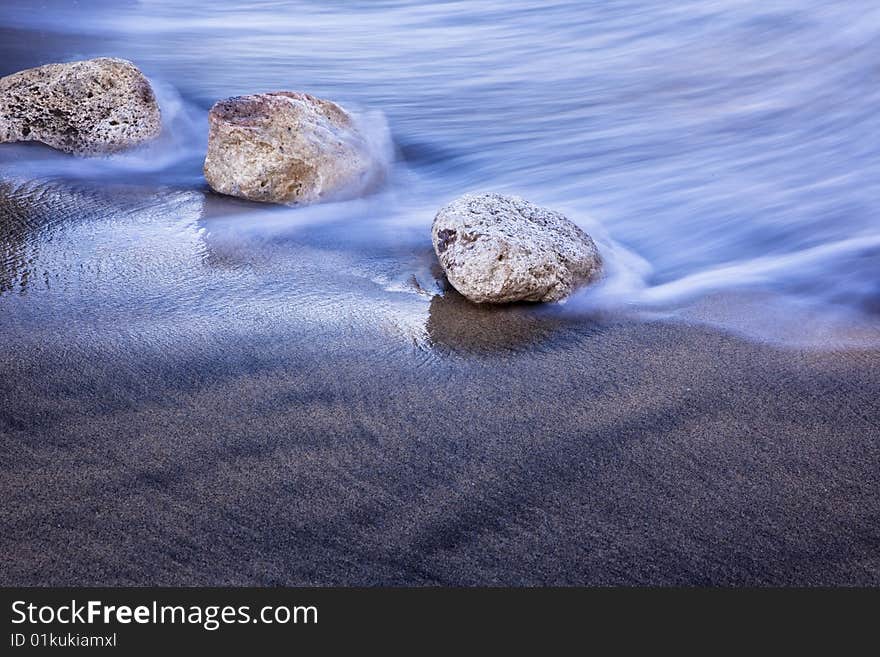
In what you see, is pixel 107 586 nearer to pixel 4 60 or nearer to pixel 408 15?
pixel 4 60

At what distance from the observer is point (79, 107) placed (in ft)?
17.7

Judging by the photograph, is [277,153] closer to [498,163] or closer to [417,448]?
[498,163]

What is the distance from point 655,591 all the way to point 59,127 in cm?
469

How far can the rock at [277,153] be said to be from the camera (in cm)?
469

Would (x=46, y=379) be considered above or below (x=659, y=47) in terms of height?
below

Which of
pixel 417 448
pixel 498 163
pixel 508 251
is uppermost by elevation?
pixel 508 251

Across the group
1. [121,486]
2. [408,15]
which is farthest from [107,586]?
[408,15]

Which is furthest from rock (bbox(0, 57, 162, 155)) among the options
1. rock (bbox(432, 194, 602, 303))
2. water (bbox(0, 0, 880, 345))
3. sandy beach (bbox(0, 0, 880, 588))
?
rock (bbox(432, 194, 602, 303))

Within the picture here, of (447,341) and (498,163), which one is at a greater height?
(498,163)

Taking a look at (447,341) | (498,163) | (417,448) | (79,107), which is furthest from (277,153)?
(417,448)

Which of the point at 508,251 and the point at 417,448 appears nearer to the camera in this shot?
the point at 417,448

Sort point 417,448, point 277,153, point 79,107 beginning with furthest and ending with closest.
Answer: point 79,107
point 277,153
point 417,448

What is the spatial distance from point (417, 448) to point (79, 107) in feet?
12.7

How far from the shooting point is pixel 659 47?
740cm
